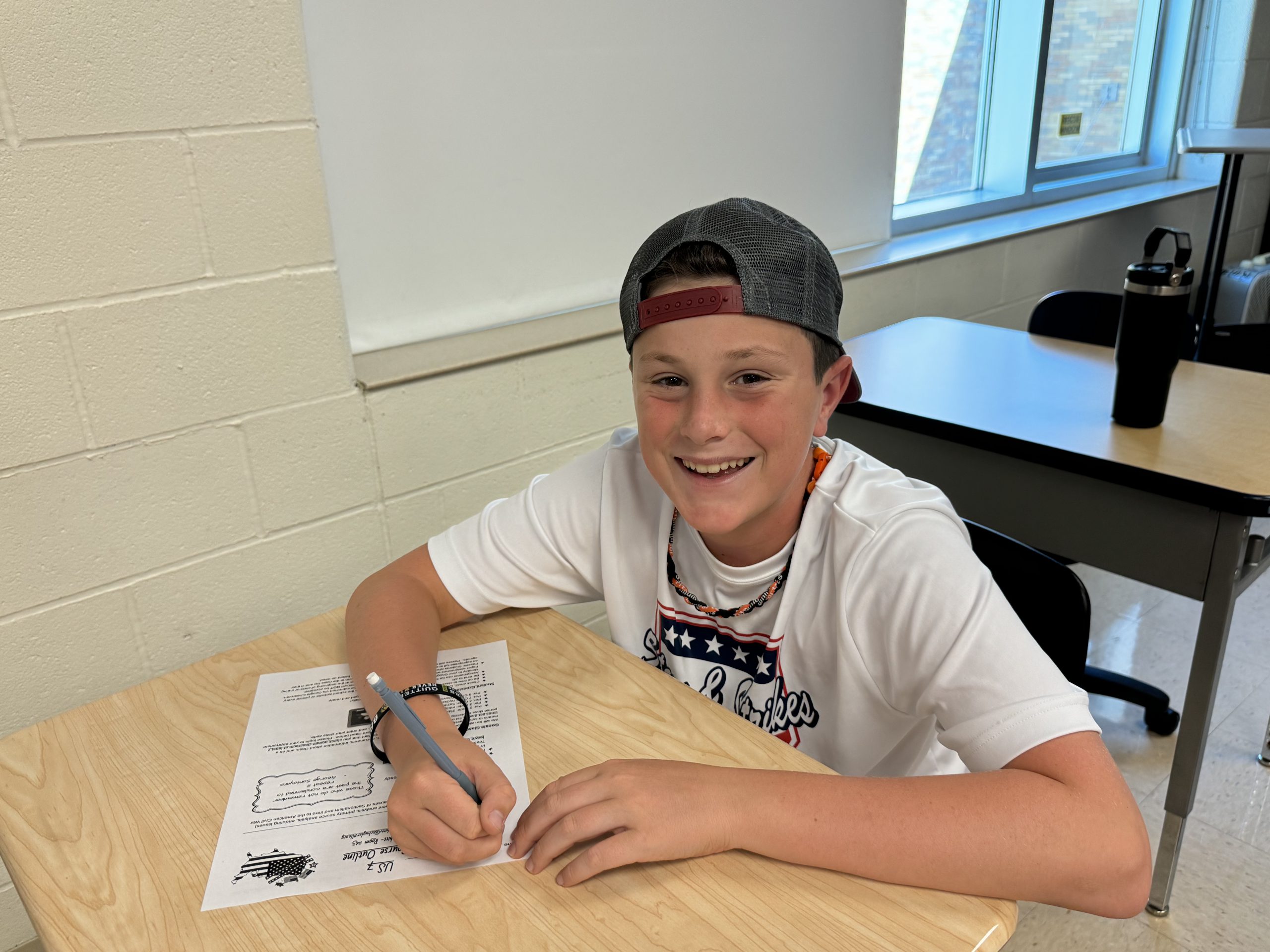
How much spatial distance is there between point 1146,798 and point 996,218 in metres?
2.33

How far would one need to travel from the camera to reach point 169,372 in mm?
1372

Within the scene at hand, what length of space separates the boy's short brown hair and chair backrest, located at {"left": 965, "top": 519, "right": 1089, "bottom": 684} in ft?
1.41

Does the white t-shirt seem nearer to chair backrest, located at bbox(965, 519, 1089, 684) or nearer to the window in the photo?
Result: chair backrest, located at bbox(965, 519, 1089, 684)

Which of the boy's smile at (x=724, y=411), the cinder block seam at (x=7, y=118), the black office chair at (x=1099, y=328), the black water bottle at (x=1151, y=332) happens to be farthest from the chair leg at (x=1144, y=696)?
the cinder block seam at (x=7, y=118)

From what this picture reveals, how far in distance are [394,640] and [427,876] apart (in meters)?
0.33

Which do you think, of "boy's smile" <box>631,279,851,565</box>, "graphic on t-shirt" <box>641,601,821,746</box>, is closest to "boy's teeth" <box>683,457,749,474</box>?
"boy's smile" <box>631,279,851,565</box>

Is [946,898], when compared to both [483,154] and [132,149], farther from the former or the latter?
[483,154]

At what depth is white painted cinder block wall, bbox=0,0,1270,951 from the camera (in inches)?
48.3

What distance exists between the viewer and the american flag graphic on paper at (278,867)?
759 millimetres

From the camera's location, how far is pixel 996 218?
348 centimetres

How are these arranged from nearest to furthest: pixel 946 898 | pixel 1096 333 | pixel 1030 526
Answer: pixel 946 898 → pixel 1030 526 → pixel 1096 333

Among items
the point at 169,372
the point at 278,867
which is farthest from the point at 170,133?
the point at 278,867

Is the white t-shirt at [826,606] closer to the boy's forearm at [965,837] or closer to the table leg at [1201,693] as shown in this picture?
the boy's forearm at [965,837]

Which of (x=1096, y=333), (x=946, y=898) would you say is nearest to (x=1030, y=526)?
(x=1096, y=333)
